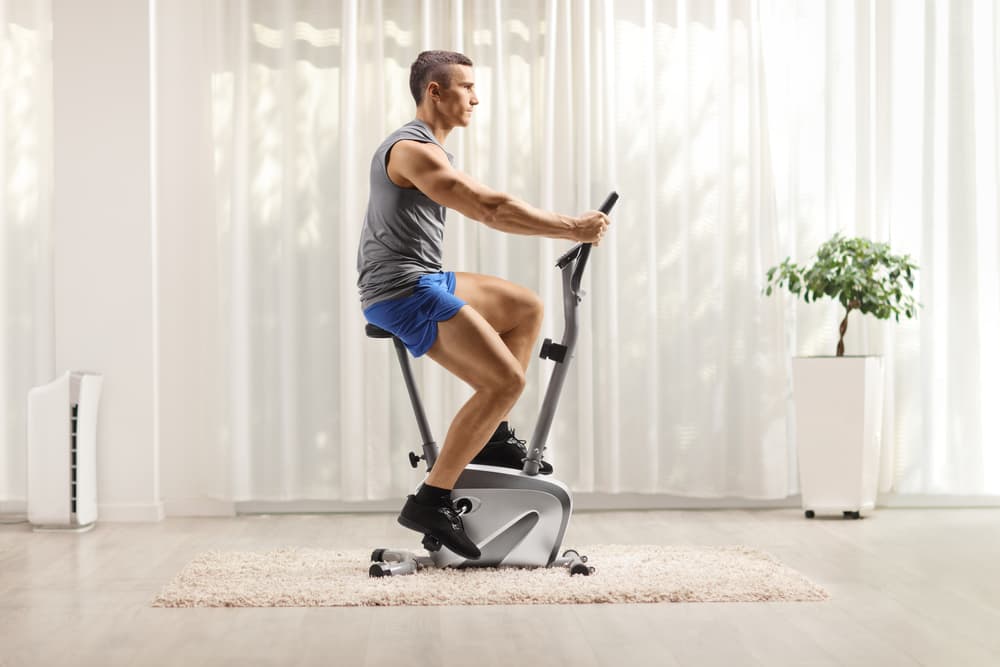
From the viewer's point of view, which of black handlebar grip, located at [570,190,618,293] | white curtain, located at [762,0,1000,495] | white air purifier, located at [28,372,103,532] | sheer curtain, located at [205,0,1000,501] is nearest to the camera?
black handlebar grip, located at [570,190,618,293]

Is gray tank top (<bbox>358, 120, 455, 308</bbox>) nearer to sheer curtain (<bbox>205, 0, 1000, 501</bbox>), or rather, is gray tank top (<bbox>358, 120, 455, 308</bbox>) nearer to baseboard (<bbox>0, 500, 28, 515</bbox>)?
sheer curtain (<bbox>205, 0, 1000, 501</bbox>)

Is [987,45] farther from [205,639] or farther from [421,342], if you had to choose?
[205,639]

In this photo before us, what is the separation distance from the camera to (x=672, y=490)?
3.98 metres

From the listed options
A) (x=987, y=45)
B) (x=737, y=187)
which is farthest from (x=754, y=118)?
(x=987, y=45)

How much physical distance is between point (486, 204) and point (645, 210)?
1590mm

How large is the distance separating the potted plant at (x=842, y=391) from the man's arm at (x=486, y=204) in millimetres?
1452

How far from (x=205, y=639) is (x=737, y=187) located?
8.73 feet

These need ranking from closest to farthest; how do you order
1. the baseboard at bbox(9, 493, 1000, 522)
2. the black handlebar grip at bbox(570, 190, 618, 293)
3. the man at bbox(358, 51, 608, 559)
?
the man at bbox(358, 51, 608, 559) → the black handlebar grip at bbox(570, 190, 618, 293) → the baseboard at bbox(9, 493, 1000, 522)

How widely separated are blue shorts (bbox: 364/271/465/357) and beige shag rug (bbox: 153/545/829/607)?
57 cm

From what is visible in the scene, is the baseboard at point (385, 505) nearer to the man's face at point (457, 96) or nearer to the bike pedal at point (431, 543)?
the bike pedal at point (431, 543)

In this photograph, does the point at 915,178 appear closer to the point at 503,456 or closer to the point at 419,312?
the point at 503,456

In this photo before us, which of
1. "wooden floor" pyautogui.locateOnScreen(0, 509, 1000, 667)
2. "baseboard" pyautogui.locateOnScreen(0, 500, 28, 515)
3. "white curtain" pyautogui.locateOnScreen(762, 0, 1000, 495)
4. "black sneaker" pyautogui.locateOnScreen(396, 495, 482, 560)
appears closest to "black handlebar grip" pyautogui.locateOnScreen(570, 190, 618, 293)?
"black sneaker" pyautogui.locateOnScreen(396, 495, 482, 560)

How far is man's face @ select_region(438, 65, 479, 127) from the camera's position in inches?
107

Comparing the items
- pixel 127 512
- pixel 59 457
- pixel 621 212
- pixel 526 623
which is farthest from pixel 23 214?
pixel 526 623
